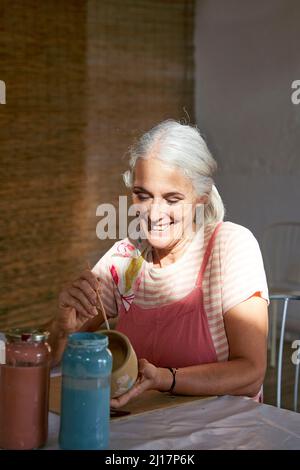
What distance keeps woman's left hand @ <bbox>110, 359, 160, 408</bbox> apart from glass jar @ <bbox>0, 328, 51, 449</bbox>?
0.58ft

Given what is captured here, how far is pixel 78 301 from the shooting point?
1583 millimetres

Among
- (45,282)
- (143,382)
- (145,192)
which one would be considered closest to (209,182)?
(145,192)

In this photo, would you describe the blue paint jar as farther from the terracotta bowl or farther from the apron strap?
the apron strap

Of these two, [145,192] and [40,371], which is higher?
[145,192]

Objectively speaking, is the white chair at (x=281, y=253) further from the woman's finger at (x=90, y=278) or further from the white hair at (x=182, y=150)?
the woman's finger at (x=90, y=278)

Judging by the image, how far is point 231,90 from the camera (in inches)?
199

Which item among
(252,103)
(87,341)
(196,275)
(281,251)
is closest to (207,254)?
(196,275)

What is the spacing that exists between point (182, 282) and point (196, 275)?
0.04 meters

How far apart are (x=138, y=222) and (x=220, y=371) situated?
1.61ft

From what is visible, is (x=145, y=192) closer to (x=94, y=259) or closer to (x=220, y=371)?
(x=220, y=371)

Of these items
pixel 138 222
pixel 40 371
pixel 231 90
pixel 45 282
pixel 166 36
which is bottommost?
pixel 45 282

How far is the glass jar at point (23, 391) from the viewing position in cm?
115

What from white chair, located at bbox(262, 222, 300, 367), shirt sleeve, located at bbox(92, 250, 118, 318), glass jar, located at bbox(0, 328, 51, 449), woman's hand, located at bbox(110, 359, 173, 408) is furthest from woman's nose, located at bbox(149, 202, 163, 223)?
white chair, located at bbox(262, 222, 300, 367)

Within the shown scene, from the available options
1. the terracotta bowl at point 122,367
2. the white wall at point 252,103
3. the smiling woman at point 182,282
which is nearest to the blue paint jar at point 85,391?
the terracotta bowl at point 122,367
